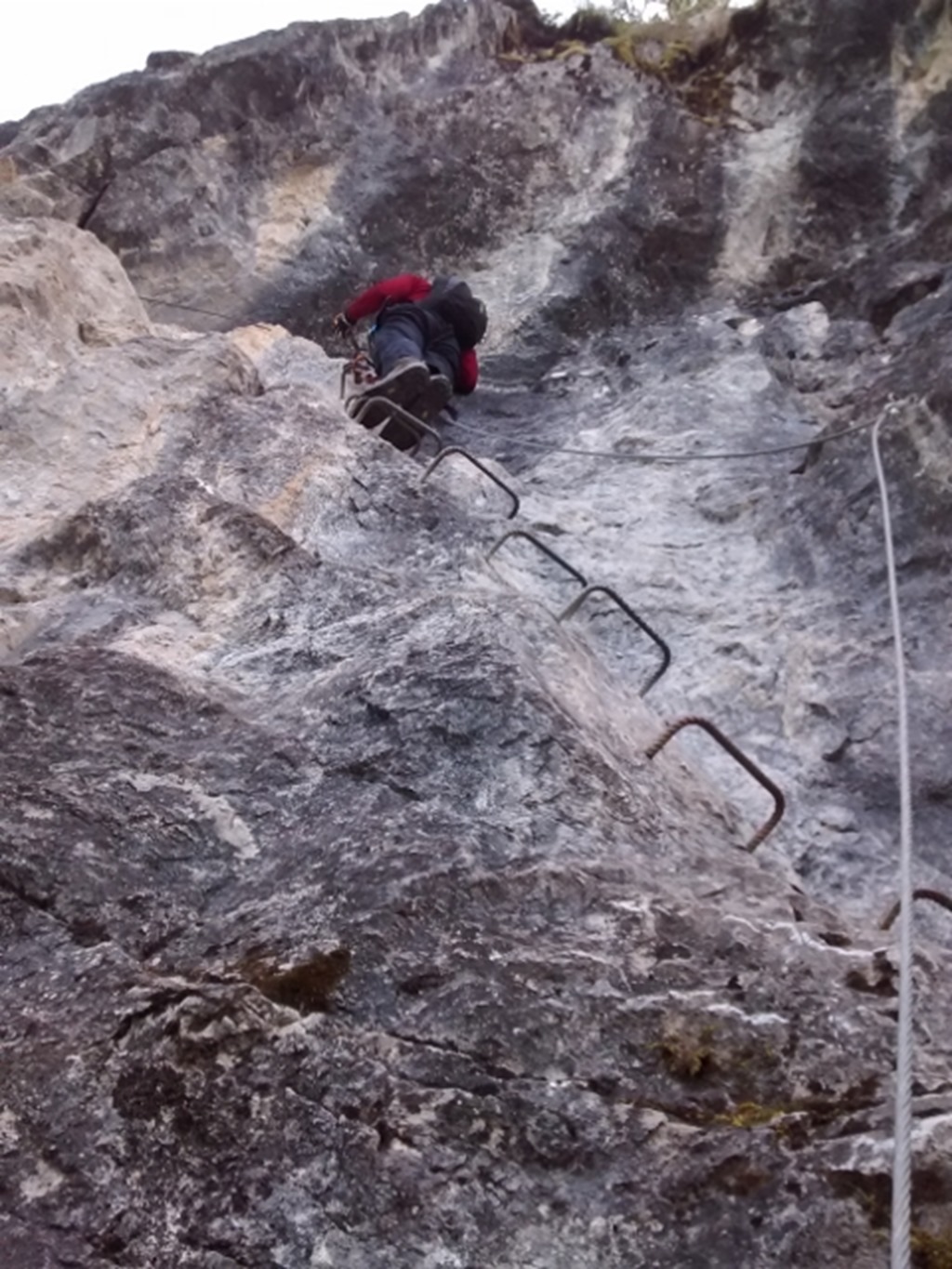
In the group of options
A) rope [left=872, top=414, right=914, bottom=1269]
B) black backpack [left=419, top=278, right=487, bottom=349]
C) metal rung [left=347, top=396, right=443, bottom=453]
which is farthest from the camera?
black backpack [left=419, top=278, right=487, bottom=349]

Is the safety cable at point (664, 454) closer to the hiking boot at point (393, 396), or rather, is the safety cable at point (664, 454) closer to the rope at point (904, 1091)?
the hiking boot at point (393, 396)

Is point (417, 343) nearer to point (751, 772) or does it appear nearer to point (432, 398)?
point (432, 398)

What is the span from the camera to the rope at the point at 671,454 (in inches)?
264

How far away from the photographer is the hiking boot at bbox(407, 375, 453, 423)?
7.42 meters

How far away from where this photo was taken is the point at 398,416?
734 centimetres

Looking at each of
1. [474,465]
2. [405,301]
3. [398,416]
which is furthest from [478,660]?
[405,301]

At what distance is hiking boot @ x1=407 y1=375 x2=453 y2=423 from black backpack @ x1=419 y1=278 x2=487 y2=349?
552 mm

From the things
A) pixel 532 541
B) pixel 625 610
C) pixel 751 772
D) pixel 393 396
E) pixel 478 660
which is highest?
pixel 393 396

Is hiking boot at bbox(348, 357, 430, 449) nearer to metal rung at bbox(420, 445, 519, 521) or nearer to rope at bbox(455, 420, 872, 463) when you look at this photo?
rope at bbox(455, 420, 872, 463)

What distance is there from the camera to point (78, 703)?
399 centimetres

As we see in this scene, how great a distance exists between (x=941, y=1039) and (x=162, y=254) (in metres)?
7.87

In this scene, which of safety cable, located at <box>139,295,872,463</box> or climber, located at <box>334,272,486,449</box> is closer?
safety cable, located at <box>139,295,872,463</box>

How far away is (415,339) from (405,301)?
0.44 meters

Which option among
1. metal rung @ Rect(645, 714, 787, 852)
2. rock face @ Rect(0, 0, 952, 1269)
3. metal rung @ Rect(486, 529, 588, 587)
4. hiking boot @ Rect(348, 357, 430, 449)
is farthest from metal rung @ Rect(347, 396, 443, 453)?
metal rung @ Rect(645, 714, 787, 852)
